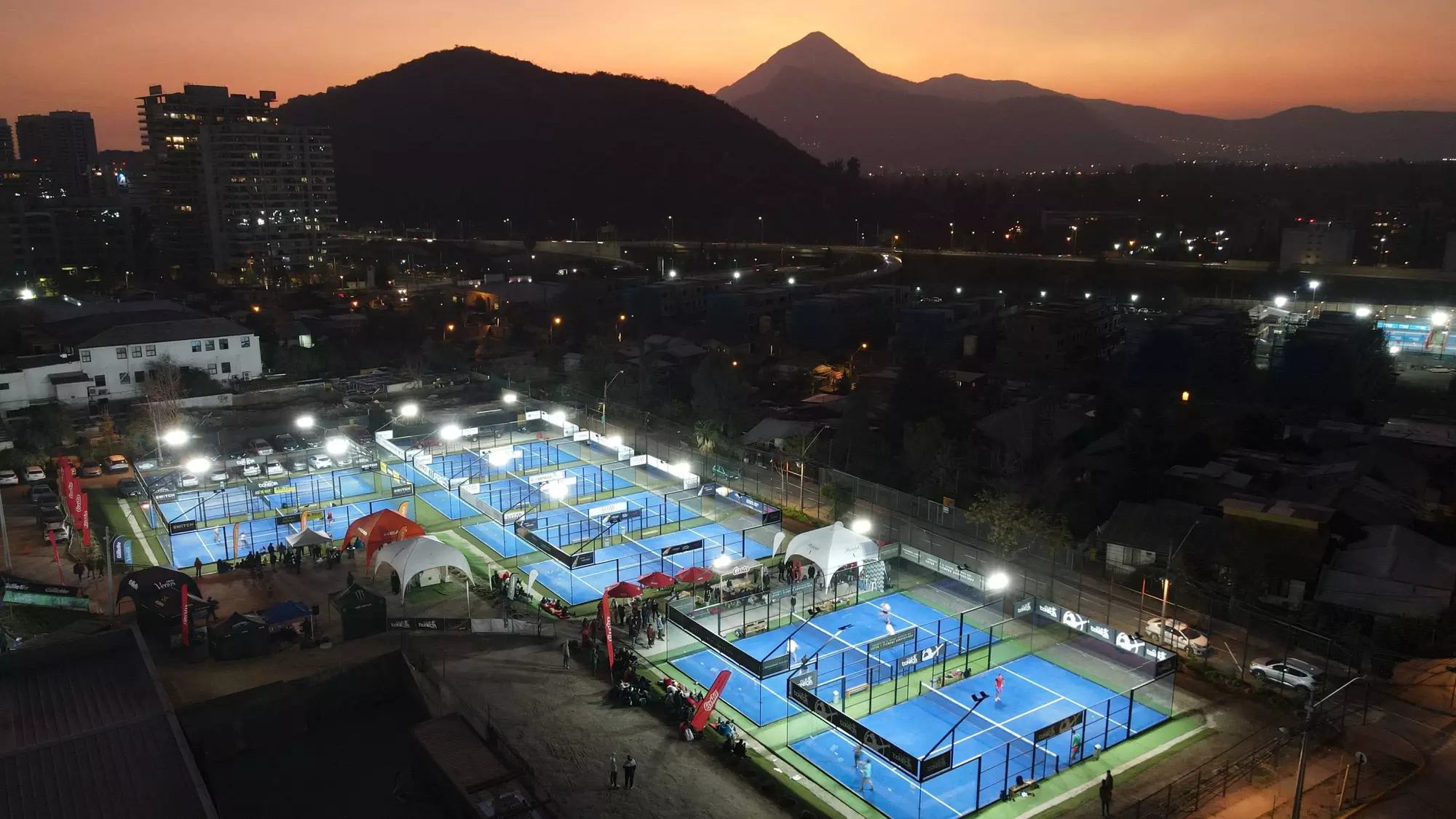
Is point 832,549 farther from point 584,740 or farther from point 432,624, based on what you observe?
point 432,624

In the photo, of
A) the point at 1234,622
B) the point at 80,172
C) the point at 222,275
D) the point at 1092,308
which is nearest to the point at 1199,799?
the point at 1234,622

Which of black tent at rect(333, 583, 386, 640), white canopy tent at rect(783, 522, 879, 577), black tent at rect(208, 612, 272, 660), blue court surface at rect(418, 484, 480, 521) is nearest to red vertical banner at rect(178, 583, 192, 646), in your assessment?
black tent at rect(208, 612, 272, 660)

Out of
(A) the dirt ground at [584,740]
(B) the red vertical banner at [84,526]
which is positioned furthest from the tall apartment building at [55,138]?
(A) the dirt ground at [584,740]

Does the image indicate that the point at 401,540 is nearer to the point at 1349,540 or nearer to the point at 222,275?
the point at 1349,540

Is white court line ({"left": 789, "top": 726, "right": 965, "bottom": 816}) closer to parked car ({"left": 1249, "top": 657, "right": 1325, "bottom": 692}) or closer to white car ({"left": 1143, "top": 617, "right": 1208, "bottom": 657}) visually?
white car ({"left": 1143, "top": 617, "right": 1208, "bottom": 657})

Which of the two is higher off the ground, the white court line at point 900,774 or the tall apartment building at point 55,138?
the tall apartment building at point 55,138

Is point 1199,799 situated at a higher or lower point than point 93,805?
lower

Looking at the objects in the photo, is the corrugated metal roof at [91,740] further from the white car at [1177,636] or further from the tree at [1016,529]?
the tree at [1016,529]

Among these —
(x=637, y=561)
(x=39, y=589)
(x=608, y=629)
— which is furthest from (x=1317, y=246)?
(x=39, y=589)
